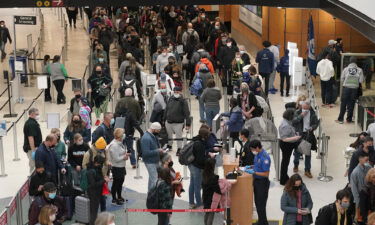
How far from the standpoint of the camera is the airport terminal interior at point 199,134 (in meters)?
13.2

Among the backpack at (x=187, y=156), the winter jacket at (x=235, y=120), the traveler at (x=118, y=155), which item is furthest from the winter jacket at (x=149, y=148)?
the winter jacket at (x=235, y=120)

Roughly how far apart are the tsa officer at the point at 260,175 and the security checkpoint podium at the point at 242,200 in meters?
0.20

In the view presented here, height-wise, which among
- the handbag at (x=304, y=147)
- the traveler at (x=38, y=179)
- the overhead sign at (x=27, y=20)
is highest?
the overhead sign at (x=27, y=20)

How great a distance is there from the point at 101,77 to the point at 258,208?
832 cm

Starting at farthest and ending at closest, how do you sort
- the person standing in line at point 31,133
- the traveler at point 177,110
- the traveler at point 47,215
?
the traveler at point 177,110 → the person standing in line at point 31,133 → the traveler at point 47,215

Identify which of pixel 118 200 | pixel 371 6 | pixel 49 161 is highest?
pixel 371 6

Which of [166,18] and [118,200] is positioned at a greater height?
[166,18]

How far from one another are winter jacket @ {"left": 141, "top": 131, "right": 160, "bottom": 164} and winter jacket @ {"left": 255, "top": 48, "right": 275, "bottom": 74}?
903 centimetres

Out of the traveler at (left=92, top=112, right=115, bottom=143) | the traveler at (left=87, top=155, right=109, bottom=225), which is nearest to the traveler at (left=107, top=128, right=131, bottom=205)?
the traveler at (left=87, top=155, right=109, bottom=225)

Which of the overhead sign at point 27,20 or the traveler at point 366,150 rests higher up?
the overhead sign at point 27,20

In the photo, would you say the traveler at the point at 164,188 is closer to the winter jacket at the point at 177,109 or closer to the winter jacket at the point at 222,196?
the winter jacket at the point at 222,196

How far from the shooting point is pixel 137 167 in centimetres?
1692

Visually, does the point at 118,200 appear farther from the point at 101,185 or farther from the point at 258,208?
the point at 258,208

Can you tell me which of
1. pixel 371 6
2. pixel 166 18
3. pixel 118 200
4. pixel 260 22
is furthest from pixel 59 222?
pixel 260 22
